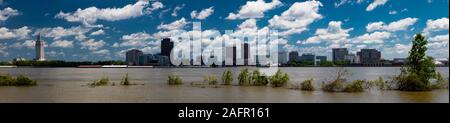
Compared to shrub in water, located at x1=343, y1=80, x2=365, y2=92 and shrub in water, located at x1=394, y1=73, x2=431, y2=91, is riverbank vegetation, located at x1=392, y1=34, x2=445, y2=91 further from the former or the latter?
shrub in water, located at x1=343, y1=80, x2=365, y2=92

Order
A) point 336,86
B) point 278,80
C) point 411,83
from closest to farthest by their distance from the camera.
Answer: point 411,83 < point 336,86 < point 278,80

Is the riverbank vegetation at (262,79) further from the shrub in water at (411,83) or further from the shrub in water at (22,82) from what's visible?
the shrub in water at (22,82)

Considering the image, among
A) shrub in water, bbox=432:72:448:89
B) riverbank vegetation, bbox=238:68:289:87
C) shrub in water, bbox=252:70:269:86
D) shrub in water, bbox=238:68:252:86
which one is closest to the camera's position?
shrub in water, bbox=432:72:448:89

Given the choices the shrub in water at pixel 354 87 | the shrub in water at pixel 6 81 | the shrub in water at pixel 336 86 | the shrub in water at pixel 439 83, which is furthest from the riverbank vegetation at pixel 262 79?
the shrub in water at pixel 6 81

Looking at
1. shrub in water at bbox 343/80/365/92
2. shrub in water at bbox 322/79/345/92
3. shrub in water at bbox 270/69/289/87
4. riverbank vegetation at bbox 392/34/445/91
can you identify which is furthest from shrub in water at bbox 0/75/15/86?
riverbank vegetation at bbox 392/34/445/91

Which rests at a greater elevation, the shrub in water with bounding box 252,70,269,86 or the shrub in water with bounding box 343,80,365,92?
the shrub in water with bounding box 252,70,269,86

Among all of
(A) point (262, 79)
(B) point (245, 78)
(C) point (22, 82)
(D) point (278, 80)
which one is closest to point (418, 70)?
(D) point (278, 80)

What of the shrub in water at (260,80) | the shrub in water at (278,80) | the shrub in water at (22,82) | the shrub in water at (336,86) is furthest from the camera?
the shrub in water at (22,82)

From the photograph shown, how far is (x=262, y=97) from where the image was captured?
37.0 m

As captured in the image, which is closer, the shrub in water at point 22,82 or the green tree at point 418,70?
the green tree at point 418,70

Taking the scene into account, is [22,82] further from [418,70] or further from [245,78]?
[418,70]

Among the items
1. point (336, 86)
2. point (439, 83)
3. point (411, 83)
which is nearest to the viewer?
point (411, 83)
